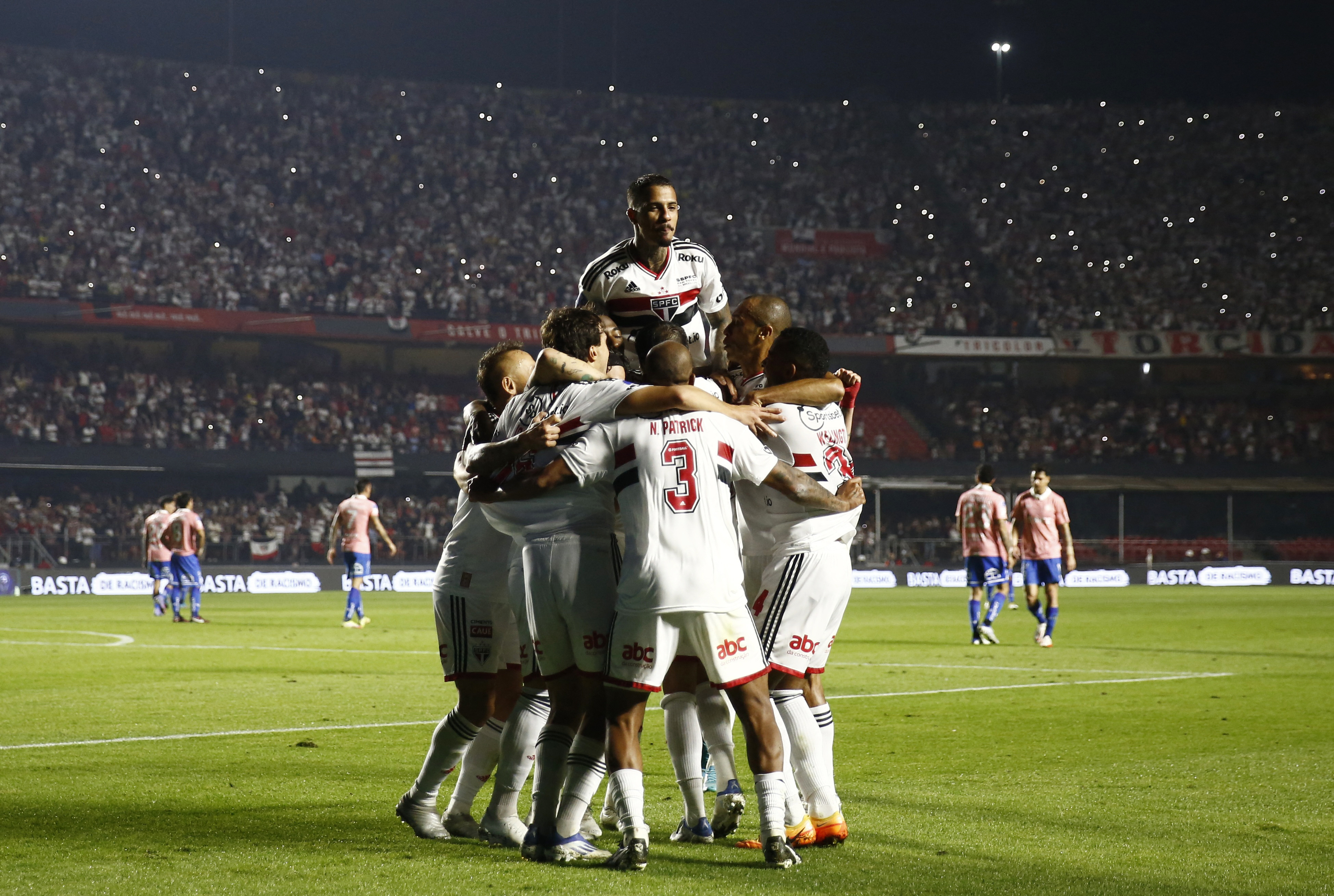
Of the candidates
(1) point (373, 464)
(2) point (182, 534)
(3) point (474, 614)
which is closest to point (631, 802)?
(3) point (474, 614)

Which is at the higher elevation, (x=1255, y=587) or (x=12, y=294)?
(x=12, y=294)

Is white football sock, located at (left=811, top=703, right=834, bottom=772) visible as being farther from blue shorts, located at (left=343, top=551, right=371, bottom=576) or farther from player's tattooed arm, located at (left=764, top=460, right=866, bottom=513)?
blue shorts, located at (left=343, top=551, right=371, bottom=576)

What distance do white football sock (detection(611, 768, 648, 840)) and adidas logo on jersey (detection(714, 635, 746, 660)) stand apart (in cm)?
58

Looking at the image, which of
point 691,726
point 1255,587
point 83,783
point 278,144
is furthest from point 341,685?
point 278,144

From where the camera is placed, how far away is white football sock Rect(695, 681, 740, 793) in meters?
6.65

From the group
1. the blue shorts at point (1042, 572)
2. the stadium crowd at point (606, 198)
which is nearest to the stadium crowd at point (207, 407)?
the stadium crowd at point (606, 198)

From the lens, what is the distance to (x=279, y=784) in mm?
7867

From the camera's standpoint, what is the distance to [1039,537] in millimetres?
19812

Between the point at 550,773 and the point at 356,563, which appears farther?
the point at 356,563

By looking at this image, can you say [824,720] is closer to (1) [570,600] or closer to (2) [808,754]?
(2) [808,754]

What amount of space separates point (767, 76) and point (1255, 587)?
32.0m

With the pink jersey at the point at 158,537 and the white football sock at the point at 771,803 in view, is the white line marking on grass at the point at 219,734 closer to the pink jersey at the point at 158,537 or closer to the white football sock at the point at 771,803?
the white football sock at the point at 771,803

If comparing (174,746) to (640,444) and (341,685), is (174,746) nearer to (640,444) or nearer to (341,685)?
(341,685)

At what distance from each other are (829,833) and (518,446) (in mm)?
2115
